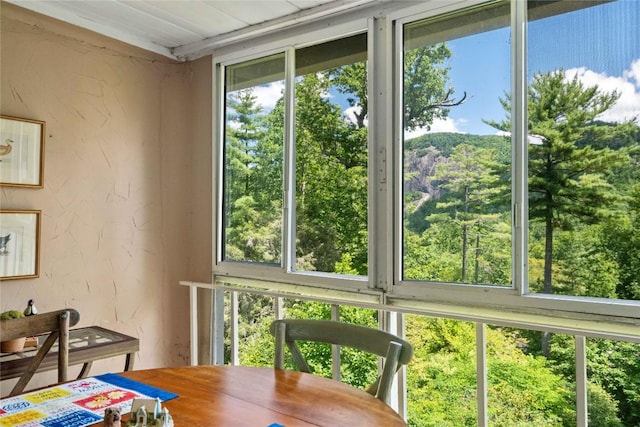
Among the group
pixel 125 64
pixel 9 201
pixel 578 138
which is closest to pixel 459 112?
pixel 578 138

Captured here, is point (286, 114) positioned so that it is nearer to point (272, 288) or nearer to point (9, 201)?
point (272, 288)

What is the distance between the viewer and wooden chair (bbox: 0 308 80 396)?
1.45 meters

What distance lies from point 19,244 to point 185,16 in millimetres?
1451

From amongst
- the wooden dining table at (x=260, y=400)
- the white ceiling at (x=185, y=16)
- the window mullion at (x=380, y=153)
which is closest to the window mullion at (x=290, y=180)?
the white ceiling at (x=185, y=16)

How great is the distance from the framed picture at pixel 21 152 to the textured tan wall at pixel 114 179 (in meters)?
0.04

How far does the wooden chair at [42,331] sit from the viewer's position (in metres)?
1.45

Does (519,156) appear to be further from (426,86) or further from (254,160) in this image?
(254,160)

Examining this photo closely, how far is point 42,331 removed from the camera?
1.51 metres

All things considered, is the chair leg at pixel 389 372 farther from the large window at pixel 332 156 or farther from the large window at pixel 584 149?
the large window at pixel 332 156

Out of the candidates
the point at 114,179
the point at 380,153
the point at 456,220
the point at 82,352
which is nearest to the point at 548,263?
the point at 456,220

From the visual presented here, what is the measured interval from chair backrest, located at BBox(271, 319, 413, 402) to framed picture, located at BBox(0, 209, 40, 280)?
1406mm

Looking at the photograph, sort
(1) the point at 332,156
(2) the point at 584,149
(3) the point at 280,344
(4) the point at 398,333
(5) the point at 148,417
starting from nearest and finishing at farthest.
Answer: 1. (5) the point at 148,417
2. (3) the point at 280,344
3. (2) the point at 584,149
4. (4) the point at 398,333
5. (1) the point at 332,156

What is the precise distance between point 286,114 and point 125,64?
1.03 m

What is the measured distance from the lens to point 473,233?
2.02 metres
